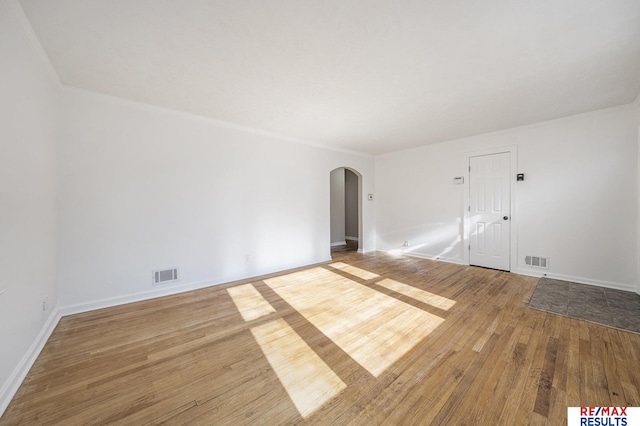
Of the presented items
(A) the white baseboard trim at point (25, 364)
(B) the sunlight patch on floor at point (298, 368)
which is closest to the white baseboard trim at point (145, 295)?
(A) the white baseboard trim at point (25, 364)

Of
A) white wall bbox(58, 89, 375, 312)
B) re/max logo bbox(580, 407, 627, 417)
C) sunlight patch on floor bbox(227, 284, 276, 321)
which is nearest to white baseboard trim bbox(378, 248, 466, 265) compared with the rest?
white wall bbox(58, 89, 375, 312)

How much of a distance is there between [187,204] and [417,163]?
5.00 meters

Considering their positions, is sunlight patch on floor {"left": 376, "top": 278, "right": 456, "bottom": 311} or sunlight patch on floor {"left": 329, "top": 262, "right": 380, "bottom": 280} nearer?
sunlight patch on floor {"left": 376, "top": 278, "right": 456, "bottom": 311}

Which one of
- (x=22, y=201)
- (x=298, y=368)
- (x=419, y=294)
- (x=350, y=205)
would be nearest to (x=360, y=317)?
(x=298, y=368)

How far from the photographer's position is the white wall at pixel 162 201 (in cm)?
284

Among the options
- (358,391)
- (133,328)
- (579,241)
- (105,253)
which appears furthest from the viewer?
(579,241)

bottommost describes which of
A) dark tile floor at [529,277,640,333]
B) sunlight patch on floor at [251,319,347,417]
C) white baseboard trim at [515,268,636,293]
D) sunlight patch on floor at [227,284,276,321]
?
sunlight patch on floor at [251,319,347,417]

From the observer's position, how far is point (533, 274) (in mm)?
4215

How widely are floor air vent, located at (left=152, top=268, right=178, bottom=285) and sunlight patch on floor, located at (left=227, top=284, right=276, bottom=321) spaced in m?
0.79

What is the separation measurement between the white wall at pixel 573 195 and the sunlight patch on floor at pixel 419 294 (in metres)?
2.15

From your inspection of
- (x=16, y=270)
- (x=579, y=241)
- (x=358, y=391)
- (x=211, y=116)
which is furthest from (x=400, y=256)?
(x=16, y=270)

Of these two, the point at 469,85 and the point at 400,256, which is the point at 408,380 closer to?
the point at 469,85

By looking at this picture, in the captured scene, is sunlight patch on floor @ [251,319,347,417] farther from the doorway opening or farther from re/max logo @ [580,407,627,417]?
the doorway opening

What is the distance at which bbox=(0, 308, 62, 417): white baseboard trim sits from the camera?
151cm
